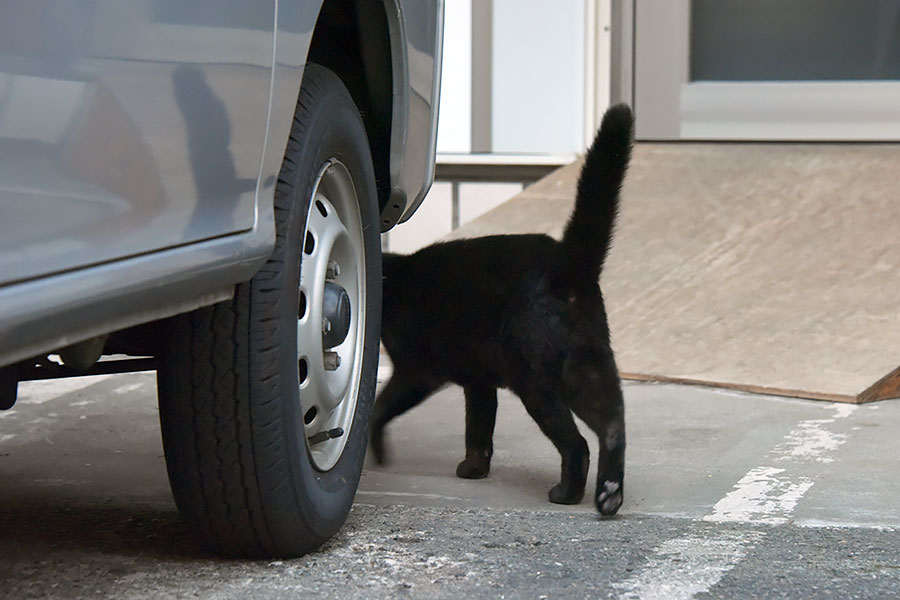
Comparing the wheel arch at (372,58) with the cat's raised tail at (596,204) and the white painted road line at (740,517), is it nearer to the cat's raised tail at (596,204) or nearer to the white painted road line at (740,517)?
the cat's raised tail at (596,204)

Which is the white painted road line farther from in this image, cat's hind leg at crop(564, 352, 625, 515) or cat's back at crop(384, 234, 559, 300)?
cat's back at crop(384, 234, 559, 300)

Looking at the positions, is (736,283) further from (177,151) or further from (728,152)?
(177,151)

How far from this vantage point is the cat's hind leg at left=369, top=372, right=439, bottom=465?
3043mm

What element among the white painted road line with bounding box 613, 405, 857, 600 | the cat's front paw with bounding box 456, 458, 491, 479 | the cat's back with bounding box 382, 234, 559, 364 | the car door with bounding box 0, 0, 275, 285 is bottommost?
the cat's front paw with bounding box 456, 458, 491, 479

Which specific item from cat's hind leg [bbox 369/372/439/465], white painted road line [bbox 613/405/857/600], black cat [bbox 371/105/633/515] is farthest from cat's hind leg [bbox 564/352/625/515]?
cat's hind leg [bbox 369/372/439/465]

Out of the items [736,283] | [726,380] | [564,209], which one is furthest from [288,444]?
[564,209]

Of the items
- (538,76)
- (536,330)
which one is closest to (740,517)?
(536,330)

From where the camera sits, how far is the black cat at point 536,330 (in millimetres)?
2703

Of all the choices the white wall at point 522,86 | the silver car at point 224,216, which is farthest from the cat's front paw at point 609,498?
the white wall at point 522,86

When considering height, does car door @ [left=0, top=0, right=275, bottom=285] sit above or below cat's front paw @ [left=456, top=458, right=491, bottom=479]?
above

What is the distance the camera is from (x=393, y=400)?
10.1 feet

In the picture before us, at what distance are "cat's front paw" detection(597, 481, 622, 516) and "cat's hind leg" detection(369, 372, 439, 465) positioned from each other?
1.88 ft

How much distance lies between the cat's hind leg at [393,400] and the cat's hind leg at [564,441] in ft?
1.08

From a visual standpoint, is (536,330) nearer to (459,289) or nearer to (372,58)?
(459,289)
